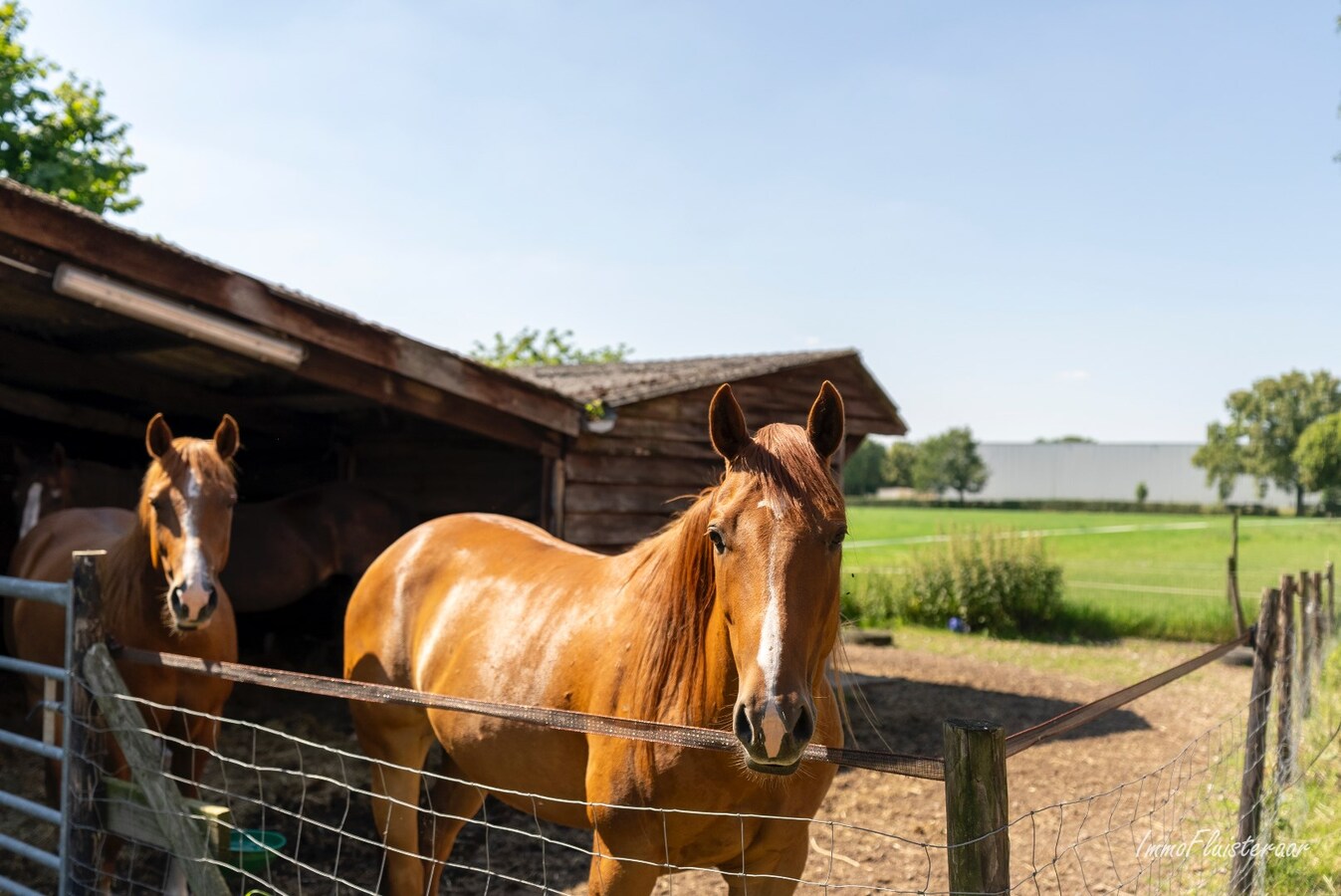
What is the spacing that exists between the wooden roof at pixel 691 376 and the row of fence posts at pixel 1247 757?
4.07m

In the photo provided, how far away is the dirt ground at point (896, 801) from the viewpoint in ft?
13.3

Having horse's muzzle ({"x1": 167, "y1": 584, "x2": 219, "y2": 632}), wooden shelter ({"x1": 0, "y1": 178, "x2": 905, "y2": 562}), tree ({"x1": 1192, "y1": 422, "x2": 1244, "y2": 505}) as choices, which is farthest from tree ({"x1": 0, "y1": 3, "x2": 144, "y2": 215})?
tree ({"x1": 1192, "y1": 422, "x2": 1244, "y2": 505})

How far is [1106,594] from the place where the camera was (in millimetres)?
17344

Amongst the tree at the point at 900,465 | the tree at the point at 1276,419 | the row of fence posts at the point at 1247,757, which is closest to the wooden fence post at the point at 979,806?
the row of fence posts at the point at 1247,757

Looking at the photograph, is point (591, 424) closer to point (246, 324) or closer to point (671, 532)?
point (246, 324)

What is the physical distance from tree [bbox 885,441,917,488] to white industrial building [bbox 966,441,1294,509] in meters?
7.57

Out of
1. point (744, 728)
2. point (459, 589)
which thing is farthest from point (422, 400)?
point (744, 728)

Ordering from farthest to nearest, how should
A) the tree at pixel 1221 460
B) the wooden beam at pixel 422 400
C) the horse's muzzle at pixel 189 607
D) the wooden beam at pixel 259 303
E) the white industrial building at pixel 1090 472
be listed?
1. the white industrial building at pixel 1090 472
2. the tree at pixel 1221 460
3. the wooden beam at pixel 422 400
4. the wooden beam at pixel 259 303
5. the horse's muzzle at pixel 189 607

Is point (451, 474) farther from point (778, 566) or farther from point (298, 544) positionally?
point (778, 566)

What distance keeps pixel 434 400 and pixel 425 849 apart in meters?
2.90

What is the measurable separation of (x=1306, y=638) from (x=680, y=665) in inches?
221

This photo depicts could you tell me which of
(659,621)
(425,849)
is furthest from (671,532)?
(425,849)

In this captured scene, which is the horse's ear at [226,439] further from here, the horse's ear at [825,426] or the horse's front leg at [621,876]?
the horse's ear at [825,426]

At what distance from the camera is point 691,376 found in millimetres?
7668
